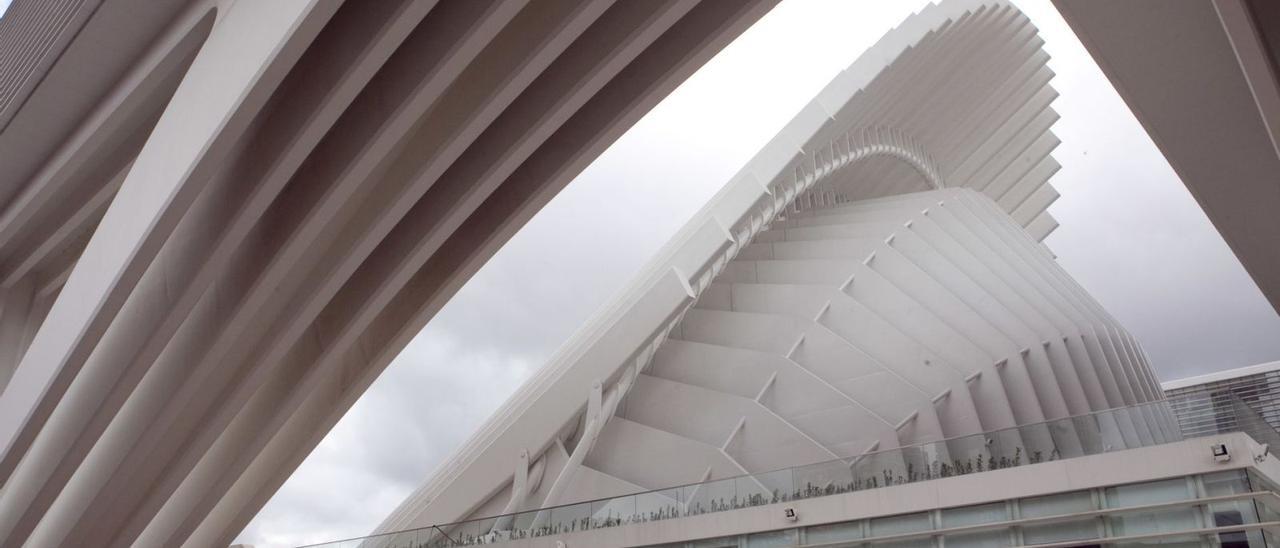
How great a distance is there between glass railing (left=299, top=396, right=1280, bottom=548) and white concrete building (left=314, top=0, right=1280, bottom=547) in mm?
43

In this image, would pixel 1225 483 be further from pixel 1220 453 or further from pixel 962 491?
pixel 962 491

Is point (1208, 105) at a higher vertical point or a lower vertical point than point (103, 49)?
lower

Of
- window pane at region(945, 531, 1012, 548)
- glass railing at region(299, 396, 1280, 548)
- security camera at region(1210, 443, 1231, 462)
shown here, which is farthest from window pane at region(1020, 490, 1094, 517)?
security camera at region(1210, 443, 1231, 462)

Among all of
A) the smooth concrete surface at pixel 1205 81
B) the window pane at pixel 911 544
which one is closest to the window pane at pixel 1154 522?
the window pane at pixel 911 544

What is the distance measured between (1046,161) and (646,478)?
3128cm

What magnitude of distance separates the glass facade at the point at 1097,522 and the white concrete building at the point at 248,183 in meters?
8.18

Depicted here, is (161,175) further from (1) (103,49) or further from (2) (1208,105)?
(2) (1208,105)

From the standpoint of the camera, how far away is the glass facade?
1441cm

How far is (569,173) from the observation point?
13.0m

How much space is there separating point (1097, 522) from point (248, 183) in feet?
41.3

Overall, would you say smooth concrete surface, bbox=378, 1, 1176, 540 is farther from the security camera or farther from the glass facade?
the security camera

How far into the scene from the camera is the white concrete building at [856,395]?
52.4 feet

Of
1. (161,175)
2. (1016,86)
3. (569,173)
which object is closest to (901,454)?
(569,173)

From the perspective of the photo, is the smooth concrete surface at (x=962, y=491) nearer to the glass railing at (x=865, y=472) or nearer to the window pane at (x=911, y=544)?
the glass railing at (x=865, y=472)
